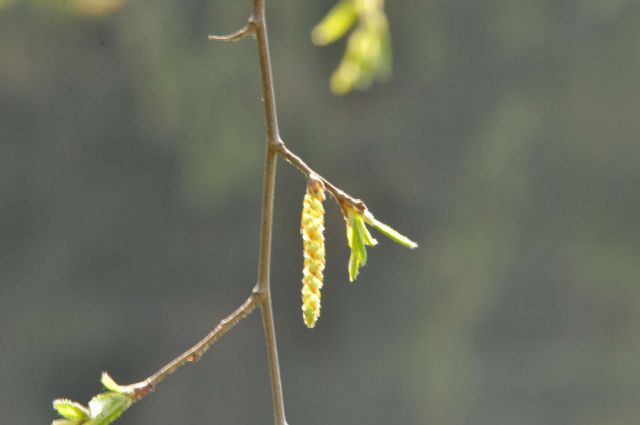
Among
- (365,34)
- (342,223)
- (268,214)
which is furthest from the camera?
(342,223)

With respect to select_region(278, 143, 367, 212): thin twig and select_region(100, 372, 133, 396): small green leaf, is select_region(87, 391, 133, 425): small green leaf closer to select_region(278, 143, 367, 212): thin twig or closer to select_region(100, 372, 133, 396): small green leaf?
select_region(100, 372, 133, 396): small green leaf

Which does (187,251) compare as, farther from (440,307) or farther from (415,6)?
(415,6)

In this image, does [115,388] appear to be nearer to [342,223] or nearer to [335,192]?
[335,192]

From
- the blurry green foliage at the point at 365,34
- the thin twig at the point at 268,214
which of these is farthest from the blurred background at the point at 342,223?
the thin twig at the point at 268,214

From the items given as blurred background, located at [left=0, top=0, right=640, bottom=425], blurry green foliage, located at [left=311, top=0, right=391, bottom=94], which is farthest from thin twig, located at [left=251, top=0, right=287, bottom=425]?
blurred background, located at [left=0, top=0, right=640, bottom=425]

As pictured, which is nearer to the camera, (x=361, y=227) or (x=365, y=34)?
(x=361, y=227)

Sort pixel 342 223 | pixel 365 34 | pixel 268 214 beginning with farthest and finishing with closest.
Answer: pixel 342 223
pixel 365 34
pixel 268 214

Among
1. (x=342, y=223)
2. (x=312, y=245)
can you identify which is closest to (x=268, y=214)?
(x=312, y=245)

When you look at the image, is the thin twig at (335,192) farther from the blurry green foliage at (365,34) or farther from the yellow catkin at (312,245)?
the blurry green foliage at (365,34)
